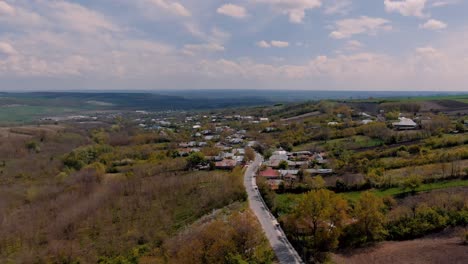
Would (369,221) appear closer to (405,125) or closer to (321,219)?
(321,219)

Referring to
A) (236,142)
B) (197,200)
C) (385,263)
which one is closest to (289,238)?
(385,263)

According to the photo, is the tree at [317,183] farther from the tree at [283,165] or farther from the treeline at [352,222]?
the treeline at [352,222]

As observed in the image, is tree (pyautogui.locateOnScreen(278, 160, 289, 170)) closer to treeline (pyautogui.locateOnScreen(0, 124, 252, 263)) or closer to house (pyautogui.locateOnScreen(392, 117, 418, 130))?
treeline (pyautogui.locateOnScreen(0, 124, 252, 263))

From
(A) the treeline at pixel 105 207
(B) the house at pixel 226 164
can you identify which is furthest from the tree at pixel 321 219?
(B) the house at pixel 226 164

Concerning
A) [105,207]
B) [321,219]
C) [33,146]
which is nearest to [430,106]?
[321,219]

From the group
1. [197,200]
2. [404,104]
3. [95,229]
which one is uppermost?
[404,104]

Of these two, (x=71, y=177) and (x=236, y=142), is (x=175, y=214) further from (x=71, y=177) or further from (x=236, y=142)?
(x=236, y=142)
